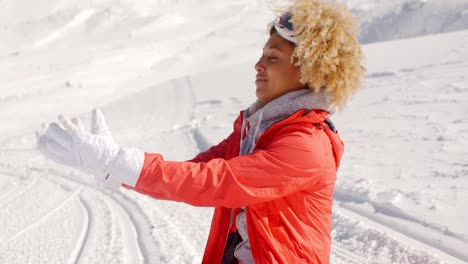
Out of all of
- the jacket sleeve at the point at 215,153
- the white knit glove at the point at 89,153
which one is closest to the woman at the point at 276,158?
the white knit glove at the point at 89,153

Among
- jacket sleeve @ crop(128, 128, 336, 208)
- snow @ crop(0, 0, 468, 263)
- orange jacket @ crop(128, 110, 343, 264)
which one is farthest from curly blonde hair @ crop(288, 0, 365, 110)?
snow @ crop(0, 0, 468, 263)


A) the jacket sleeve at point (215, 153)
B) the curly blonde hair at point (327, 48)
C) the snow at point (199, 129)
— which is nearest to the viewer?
the curly blonde hair at point (327, 48)

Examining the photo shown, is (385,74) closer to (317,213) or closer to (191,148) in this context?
(191,148)

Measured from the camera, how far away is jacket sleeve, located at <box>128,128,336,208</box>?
1.62 meters

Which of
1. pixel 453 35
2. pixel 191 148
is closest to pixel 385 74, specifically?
pixel 453 35

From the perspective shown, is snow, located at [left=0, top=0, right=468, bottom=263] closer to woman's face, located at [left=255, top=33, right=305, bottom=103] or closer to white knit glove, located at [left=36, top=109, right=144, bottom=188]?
woman's face, located at [left=255, top=33, right=305, bottom=103]

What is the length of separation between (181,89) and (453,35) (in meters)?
5.53

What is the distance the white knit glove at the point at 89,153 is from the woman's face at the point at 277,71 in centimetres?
54

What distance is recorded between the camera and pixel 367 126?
21.3ft

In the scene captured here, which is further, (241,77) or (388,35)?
(388,35)

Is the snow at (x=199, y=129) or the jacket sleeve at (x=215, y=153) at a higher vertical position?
the jacket sleeve at (x=215, y=153)

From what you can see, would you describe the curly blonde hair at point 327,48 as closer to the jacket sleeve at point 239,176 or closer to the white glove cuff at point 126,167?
the jacket sleeve at point 239,176

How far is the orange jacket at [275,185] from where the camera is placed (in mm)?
1634

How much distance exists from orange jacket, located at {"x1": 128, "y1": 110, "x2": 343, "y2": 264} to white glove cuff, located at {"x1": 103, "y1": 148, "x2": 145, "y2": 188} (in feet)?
0.07
